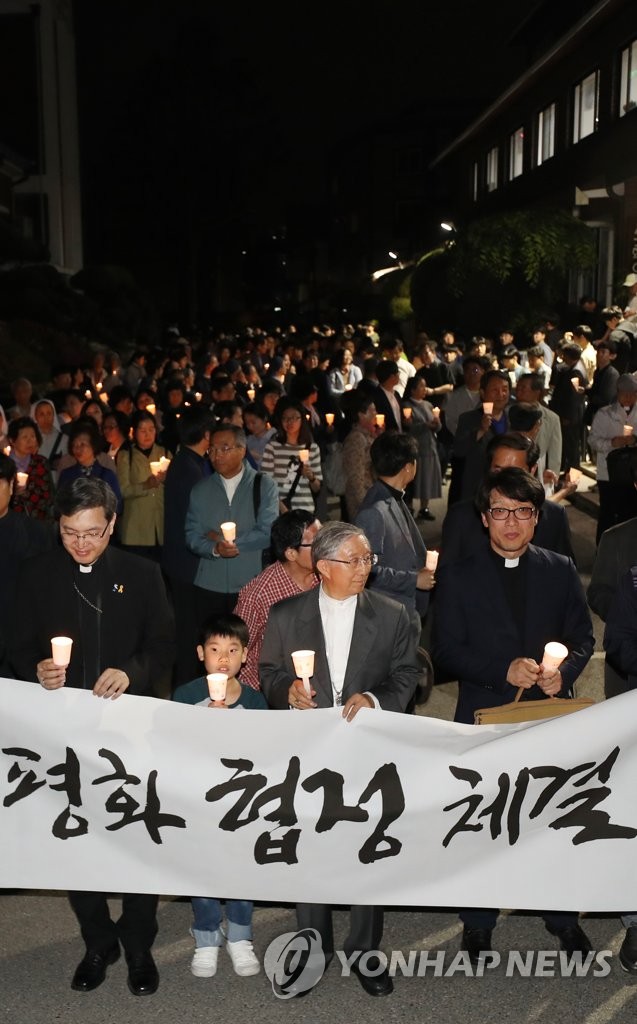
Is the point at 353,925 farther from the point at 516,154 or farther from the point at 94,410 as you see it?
the point at 516,154

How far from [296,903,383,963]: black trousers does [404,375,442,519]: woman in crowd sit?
9.99 metres

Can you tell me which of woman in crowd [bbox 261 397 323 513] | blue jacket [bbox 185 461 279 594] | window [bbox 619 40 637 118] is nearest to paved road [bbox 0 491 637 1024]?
blue jacket [bbox 185 461 279 594]

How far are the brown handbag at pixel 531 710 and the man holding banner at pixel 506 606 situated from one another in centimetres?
29

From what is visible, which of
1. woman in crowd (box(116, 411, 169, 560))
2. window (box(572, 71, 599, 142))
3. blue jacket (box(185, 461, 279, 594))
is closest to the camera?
blue jacket (box(185, 461, 279, 594))

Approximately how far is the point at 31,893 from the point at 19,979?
836 millimetres

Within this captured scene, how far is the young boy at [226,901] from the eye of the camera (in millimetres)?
5070

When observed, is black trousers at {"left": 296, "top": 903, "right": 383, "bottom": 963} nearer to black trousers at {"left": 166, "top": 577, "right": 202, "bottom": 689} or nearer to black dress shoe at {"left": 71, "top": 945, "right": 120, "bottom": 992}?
black dress shoe at {"left": 71, "top": 945, "right": 120, "bottom": 992}

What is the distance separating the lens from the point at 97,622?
5.21 metres

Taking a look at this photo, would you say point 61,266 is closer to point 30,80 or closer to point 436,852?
point 30,80

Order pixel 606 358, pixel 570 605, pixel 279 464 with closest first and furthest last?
pixel 570 605 < pixel 279 464 < pixel 606 358

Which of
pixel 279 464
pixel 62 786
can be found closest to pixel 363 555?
pixel 62 786

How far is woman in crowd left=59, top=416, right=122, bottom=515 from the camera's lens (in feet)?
31.5

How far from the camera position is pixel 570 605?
216 inches

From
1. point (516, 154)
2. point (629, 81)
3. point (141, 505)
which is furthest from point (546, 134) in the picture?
point (141, 505)
